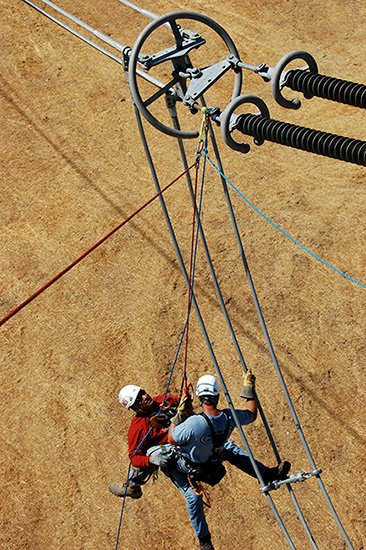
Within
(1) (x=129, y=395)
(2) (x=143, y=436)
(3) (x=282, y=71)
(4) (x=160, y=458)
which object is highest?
Result: (3) (x=282, y=71)

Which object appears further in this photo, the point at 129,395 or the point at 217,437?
the point at 129,395

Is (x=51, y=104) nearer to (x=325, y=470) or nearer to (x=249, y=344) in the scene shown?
(x=249, y=344)

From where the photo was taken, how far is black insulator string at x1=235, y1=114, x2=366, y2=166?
5.11m

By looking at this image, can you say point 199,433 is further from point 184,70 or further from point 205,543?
point 184,70

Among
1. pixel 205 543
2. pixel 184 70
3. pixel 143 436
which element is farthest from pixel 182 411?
pixel 184 70

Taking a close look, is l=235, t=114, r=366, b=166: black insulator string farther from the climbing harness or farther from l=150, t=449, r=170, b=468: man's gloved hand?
l=150, t=449, r=170, b=468: man's gloved hand

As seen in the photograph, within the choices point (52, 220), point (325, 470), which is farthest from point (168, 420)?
point (52, 220)

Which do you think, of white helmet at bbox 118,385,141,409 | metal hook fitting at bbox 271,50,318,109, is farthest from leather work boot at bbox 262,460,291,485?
metal hook fitting at bbox 271,50,318,109

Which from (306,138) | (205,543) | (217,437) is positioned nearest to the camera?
Answer: (306,138)

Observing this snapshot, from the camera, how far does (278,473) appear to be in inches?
288

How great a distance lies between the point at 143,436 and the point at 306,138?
4.06 metres

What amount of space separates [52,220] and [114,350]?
3.36 m

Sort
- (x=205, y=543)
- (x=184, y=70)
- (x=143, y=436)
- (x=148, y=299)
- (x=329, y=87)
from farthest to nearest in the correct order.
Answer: (x=148, y=299) → (x=205, y=543) → (x=143, y=436) → (x=184, y=70) → (x=329, y=87)

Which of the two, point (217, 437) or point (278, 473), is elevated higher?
point (217, 437)
